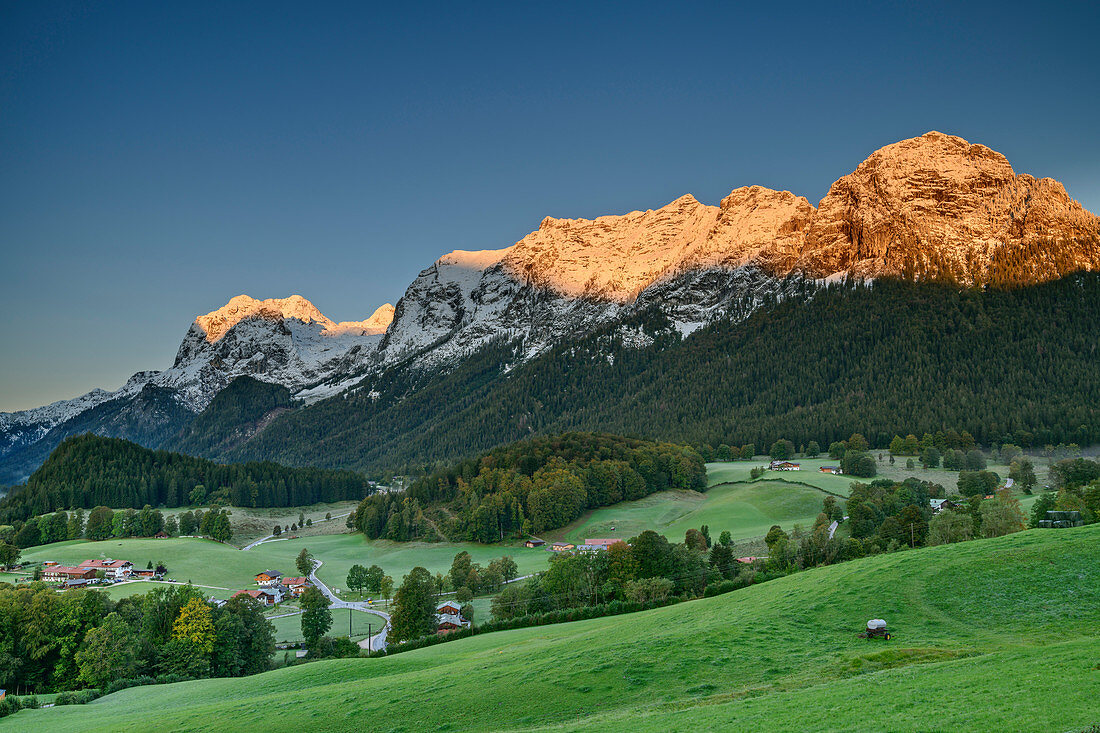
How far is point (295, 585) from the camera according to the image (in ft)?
312

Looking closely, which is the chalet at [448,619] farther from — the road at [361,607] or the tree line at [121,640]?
the tree line at [121,640]

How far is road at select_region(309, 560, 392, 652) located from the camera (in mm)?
64500

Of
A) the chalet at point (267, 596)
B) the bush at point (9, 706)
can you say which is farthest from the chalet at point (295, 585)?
the bush at point (9, 706)

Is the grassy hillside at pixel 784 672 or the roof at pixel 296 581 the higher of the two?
the grassy hillside at pixel 784 672

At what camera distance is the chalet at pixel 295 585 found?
92062mm

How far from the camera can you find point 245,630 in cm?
5938

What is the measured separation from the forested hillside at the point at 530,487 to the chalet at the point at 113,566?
43.9m

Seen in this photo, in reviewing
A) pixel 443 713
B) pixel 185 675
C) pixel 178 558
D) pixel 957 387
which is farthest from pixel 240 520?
pixel 957 387

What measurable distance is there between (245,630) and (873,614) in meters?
50.7

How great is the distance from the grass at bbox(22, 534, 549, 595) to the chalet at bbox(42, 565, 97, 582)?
8.01 m

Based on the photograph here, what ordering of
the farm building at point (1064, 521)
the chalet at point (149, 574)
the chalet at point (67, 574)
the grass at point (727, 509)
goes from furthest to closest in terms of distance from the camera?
the grass at point (727, 509) < the chalet at point (149, 574) < the chalet at point (67, 574) < the farm building at point (1064, 521)

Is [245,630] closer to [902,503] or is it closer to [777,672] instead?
[777,672]

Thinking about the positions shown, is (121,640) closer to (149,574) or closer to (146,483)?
(149,574)

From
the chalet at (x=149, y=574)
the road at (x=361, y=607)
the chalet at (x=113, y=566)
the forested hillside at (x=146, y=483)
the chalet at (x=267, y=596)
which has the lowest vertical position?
the road at (x=361, y=607)
